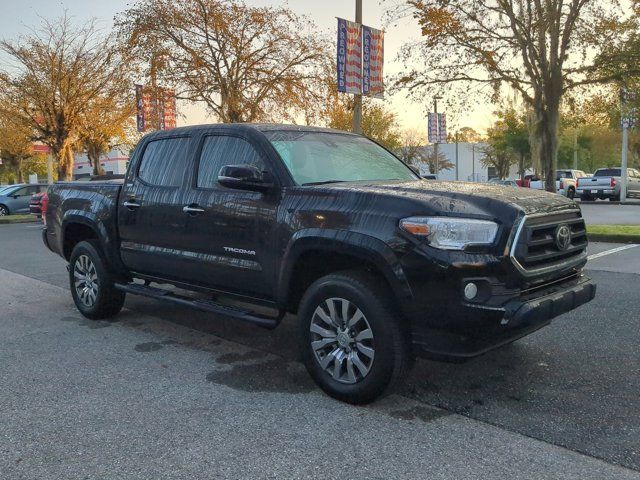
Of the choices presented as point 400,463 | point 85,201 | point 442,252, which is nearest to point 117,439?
point 400,463

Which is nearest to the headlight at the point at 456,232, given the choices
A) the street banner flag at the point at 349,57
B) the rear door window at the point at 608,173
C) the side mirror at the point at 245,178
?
the side mirror at the point at 245,178

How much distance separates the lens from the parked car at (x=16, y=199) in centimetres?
2650

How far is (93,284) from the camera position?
20.2ft

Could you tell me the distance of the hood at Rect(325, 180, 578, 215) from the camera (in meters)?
3.56

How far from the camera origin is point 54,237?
6.79 meters

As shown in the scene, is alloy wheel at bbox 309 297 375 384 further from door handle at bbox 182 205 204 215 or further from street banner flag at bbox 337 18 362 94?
street banner flag at bbox 337 18 362 94

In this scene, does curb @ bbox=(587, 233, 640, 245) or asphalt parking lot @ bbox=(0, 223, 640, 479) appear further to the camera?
curb @ bbox=(587, 233, 640, 245)

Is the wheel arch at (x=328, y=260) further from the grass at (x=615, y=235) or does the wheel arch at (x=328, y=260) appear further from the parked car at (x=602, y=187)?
the parked car at (x=602, y=187)

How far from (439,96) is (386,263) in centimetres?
1130

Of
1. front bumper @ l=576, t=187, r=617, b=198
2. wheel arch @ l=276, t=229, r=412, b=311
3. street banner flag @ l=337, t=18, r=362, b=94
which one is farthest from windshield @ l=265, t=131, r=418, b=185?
front bumper @ l=576, t=187, r=617, b=198

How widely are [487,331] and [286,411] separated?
52.4 inches

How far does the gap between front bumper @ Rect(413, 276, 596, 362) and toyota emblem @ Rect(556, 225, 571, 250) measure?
401mm

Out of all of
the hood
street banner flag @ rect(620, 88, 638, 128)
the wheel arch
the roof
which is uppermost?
street banner flag @ rect(620, 88, 638, 128)

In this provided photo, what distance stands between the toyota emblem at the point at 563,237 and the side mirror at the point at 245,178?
78.6 inches
